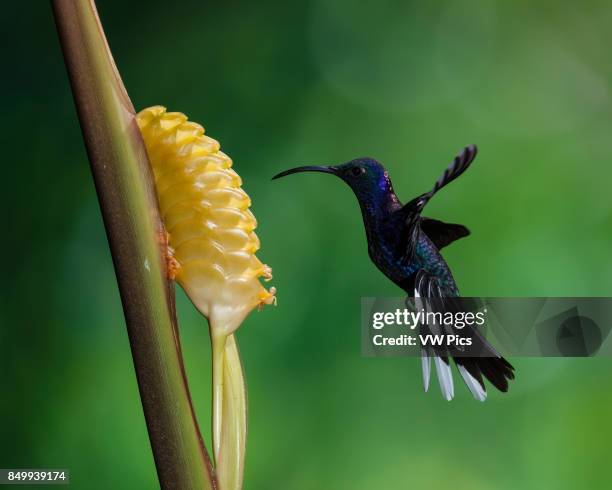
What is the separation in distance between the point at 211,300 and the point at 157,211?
0.14ft

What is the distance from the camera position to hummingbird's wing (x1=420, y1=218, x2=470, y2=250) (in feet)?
1.65

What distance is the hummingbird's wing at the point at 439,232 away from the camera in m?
0.50

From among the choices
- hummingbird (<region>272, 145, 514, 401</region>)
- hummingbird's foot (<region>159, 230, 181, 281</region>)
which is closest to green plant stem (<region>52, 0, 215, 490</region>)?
hummingbird's foot (<region>159, 230, 181, 281</region>)

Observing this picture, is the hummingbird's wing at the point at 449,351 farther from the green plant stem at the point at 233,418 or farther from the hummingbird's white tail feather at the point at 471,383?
the green plant stem at the point at 233,418

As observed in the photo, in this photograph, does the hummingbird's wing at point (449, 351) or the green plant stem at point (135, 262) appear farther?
the hummingbird's wing at point (449, 351)

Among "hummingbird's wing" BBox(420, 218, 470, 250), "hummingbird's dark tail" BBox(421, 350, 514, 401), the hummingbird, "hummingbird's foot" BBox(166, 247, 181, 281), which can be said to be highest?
"hummingbird's wing" BBox(420, 218, 470, 250)

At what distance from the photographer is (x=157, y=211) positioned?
263 mm

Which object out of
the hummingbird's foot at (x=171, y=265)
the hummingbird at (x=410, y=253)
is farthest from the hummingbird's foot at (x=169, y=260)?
the hummingbird at (x=410, y=253)

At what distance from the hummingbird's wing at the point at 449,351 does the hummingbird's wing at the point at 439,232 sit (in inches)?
1.6

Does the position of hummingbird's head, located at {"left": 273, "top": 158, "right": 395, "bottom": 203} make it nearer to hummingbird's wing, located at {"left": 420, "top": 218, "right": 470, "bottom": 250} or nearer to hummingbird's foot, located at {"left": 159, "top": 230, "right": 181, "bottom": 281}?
hummingbird's wing, located at {"left": 420, "top": 218, "right": 470, "bottom": 250}

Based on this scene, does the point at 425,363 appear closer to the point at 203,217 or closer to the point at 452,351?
the point at 452,351

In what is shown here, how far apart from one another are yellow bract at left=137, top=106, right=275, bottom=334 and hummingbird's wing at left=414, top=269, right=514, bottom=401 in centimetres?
19

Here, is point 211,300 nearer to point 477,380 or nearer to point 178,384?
point 178,384

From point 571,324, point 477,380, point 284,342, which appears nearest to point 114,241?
point 477,380
